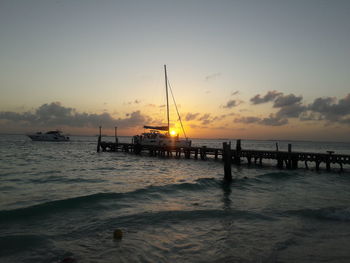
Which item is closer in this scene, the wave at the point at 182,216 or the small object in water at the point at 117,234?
the small object in water at the point at 117,234

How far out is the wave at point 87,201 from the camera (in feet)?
33.3

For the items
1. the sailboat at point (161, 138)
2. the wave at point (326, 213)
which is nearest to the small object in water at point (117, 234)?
the wave at point (326, 213)

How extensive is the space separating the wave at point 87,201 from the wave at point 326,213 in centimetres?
667

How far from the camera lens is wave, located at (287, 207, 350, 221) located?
10008 millimetres

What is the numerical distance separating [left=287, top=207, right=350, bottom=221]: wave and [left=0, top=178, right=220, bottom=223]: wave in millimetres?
6674

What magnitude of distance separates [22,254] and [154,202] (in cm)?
672

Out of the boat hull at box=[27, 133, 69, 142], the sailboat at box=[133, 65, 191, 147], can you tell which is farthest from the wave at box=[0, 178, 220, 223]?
the boat hull at box=[27, 133, 69, 142]

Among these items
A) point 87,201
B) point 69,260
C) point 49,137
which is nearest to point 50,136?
point 49,137

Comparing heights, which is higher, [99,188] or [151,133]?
[151,133]

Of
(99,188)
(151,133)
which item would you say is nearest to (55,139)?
(151,133)

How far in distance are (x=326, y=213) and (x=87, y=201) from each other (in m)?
10.9

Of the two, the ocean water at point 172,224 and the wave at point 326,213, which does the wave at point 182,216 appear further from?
the wave at point 326,213

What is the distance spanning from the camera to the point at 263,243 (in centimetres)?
737

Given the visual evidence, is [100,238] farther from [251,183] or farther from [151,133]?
[151,133]
